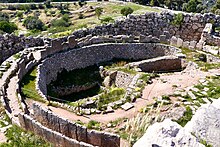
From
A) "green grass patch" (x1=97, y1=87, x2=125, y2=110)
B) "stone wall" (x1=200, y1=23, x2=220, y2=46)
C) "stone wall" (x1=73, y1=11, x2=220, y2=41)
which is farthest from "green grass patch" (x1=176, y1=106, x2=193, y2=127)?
"stone wall" (x1=73, y1=11, x2=220, y2=41)

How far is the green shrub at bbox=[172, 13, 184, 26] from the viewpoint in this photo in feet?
114

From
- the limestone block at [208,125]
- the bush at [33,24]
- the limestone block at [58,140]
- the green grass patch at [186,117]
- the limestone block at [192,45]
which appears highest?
the limestone block at [208,125]

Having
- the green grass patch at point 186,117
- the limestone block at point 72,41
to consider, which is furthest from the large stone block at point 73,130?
the limestone block at point 72,41

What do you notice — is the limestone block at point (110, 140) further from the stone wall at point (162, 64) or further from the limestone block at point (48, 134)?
the stone wall at point (162, 64)

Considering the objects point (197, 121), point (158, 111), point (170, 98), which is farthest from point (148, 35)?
point (197, 121)

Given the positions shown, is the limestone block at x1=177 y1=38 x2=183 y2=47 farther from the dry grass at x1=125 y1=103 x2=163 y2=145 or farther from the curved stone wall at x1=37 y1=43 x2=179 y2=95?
the dry grass at x1=125 y1=103 x2=163 y2=145

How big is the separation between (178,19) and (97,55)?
9.36 metres

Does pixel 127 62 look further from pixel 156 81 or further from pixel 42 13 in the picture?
pixel 42 13

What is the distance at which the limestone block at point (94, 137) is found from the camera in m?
18.0

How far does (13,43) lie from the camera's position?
102 feet

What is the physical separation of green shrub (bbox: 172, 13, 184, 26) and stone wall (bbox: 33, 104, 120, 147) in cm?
1944

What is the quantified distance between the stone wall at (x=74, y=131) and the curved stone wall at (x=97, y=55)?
8.28 meters

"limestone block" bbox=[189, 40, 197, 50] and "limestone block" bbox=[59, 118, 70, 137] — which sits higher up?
"limestone block" bbox=[189, 40, 197, 50]

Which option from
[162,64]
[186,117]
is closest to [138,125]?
[186,117]
